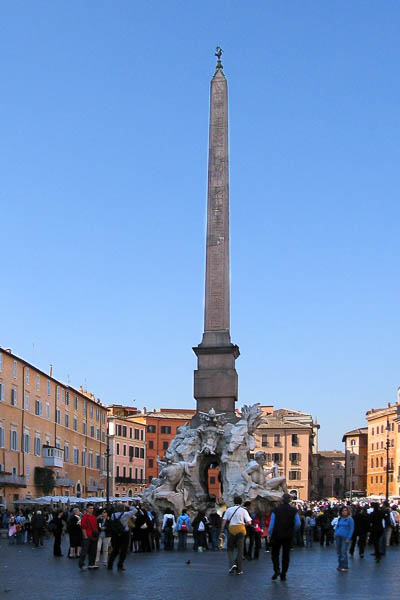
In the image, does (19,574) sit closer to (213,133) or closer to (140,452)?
(213,133)

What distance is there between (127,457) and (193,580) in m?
Result: 68.6

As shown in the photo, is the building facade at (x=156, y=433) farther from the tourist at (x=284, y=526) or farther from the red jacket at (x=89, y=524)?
the tourist at (x=284, y=526)

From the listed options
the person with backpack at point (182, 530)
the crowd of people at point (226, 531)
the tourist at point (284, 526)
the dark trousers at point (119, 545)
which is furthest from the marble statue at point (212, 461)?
the tourist at point (284, 526)

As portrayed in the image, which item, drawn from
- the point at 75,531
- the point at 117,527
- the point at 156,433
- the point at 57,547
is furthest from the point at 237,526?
the point at 156,433

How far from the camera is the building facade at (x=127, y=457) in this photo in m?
79.4

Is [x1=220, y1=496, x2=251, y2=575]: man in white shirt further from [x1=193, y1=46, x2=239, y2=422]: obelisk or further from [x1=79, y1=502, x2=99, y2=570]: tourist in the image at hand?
[x1=193, y1=46, x2=239, y2=422]: obelisk

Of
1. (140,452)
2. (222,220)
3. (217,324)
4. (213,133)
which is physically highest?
(213,133)

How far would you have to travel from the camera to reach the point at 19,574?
55.1 feet

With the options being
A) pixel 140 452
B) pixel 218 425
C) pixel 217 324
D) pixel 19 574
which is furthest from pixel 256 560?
pixel 140 452

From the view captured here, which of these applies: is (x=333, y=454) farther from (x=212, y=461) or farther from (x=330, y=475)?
(x=212, y=461)

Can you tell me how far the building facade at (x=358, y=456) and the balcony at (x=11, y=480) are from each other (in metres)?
69.7

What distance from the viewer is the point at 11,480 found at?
156ft

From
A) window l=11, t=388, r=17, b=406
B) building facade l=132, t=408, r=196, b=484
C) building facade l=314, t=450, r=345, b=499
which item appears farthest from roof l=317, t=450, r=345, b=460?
window l=11, t=388, r=17, b=406

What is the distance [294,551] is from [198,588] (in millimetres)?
11273
